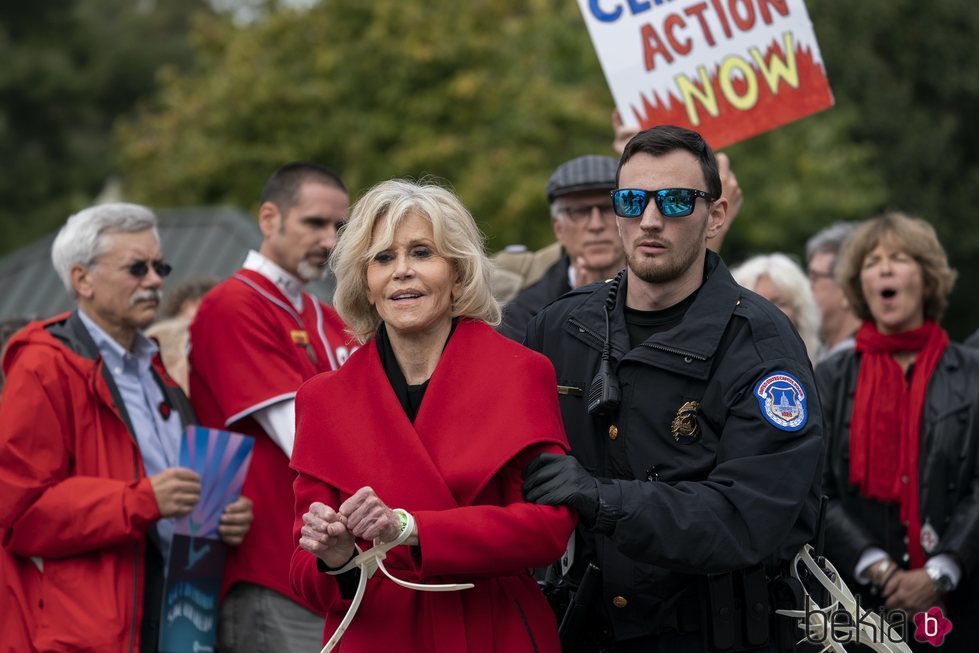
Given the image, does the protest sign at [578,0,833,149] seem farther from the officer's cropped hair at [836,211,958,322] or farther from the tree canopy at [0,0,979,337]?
the tree canopy at [0,0,979,337]

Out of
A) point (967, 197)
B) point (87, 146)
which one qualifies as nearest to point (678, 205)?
point (967, 197)

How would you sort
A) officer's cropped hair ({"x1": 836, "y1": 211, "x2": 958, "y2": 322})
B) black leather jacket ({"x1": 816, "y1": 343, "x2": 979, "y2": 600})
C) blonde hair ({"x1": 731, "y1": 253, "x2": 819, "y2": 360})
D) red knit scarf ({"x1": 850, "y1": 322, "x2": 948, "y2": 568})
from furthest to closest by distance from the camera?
blonde hair ({"x1": 731, "y1": 253, "x2": 819, "y2": 360}) < officer's cropped hair ({"x1": 836, "y1": 211, "x2": 958, "y2": 322}) < red knit scarf ({"x1": 850, "y1": 322, "x2": 948, "y2": 568}) < black leather jacket ({"x1": 816, "y1": 343, "x2": 979, "y2": 600})

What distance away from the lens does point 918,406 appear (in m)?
5.94

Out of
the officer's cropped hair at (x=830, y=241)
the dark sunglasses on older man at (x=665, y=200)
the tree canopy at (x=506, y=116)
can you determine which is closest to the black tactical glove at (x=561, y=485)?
the dark sunglasses on older man at (x=665, y=200)

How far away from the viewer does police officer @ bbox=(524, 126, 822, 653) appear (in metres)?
3.79

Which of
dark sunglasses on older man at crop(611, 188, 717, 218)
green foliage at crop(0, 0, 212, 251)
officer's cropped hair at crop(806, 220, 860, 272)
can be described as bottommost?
officer's cropped hair at crop(806, 220, 860, 272)

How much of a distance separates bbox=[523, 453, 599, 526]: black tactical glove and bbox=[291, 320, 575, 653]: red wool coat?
4 cm

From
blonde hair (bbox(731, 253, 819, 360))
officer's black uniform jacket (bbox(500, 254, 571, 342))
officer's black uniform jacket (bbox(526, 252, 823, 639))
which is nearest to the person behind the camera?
officer's black uniform jacket (bbox(526, 252, 823, 639))

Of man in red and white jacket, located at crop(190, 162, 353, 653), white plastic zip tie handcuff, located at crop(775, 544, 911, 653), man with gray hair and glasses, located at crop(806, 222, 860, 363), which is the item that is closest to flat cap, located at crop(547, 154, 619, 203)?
man in red and white jacket, located at crop(190, 162, 353, 653)

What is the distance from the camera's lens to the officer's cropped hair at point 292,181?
602 cm

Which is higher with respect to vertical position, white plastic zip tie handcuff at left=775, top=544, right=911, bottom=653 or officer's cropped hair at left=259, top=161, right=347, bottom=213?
officer's cropped hair at left=259, top=161, right=347, bottom=213

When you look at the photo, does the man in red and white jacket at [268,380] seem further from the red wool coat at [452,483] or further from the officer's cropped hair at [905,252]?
the officer's cropped hair at [905,252]

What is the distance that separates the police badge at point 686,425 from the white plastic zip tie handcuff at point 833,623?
0.51m

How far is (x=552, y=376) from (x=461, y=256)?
17.5 inches
